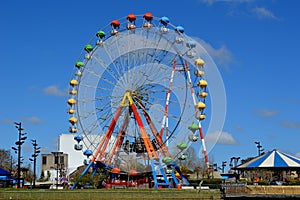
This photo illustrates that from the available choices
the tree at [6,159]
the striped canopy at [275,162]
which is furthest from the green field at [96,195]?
the tree at [6,159]

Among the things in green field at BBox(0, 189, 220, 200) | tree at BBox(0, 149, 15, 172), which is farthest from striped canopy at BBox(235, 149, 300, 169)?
tree at BBox(0, 149, 15, 172)

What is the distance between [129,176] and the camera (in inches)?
2108

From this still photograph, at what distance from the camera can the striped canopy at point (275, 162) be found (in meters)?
44.5

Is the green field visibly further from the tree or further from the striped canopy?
the tree

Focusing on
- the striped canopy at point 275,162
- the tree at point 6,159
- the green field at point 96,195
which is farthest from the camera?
the tree at point 6,159

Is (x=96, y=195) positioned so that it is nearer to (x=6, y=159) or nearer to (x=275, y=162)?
(x=275, y=162)

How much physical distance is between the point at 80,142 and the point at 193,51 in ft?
48.9

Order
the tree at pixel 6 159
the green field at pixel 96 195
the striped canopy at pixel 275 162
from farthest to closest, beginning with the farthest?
the tree at pixel 6 159, the striped canopy at pixel 275 162, the green field at pixel 96 195

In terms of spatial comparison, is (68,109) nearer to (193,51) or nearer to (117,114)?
(117,114)

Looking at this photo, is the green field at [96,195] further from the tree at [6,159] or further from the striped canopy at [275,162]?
the tree at [6,159]

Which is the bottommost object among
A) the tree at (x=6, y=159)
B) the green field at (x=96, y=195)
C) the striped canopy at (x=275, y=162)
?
the green field at (x=96, y=195)

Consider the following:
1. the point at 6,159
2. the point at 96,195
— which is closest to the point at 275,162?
the point at 96,195

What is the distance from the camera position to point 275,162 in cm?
4500

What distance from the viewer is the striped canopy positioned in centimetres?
4450
